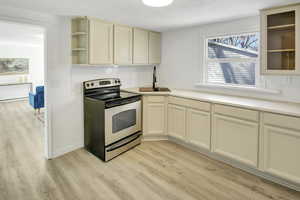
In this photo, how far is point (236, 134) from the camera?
9.07 ft

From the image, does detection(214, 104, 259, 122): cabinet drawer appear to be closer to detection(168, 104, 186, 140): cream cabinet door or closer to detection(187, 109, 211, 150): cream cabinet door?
detection(187, 109, 211, 150): cream cabinet door

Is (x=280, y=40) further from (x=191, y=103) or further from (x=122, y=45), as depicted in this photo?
(x=122, y=45)

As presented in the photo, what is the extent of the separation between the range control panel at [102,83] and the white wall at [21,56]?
588cm

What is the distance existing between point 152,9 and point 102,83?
1.57 metres

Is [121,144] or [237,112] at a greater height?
[237,112]

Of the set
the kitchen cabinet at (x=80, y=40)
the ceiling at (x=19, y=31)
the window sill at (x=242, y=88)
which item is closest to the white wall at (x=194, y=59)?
the window sill at (x=242, y=88)

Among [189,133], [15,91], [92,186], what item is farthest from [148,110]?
[15,91]

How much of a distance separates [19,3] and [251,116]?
3.14 metres

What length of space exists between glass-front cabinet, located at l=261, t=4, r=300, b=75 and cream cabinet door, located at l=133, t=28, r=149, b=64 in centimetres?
212

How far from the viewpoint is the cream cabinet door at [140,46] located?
393 cm

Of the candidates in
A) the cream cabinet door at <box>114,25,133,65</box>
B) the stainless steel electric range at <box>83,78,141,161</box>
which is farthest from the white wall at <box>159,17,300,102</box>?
the stainless steel electric range at <box>83,78,141,161</box>

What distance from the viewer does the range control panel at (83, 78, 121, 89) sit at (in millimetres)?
3479

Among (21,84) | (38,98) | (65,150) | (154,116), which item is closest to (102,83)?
(154,116)

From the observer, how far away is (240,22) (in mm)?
3246
